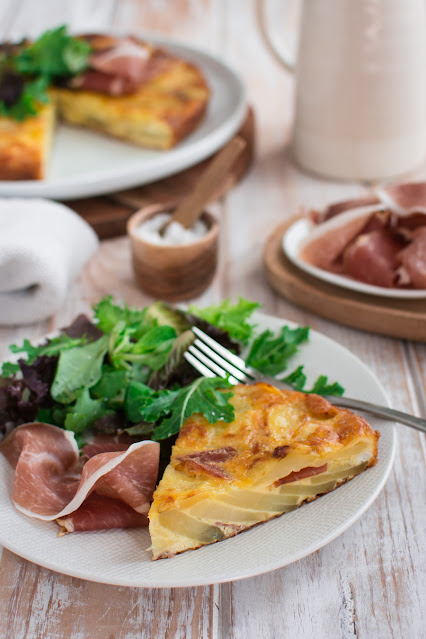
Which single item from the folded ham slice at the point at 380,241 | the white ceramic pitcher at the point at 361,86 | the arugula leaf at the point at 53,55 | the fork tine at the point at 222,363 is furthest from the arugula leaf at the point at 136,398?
the arugula leaf at the point at 53,55

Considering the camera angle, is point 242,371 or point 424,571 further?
point 242,371

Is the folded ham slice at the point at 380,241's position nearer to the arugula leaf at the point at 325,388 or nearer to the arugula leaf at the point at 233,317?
the arugula leaf at the point at 233,317

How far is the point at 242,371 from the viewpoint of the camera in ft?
7.70

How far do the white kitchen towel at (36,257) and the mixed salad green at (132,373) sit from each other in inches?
18.8

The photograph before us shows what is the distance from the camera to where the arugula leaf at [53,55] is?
433cm

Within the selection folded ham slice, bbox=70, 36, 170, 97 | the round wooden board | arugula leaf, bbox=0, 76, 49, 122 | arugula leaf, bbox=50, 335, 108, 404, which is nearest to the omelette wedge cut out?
arugula leaf, bbox=50, 335, 108, 404

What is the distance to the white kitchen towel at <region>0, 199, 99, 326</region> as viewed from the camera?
2871 mm

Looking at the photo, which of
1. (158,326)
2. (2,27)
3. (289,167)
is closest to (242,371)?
(158,326)

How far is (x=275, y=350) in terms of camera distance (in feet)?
8.03

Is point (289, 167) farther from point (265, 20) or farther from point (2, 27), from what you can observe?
point (2, 27)

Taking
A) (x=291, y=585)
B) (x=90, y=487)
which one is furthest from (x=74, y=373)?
(x=291, y=585)

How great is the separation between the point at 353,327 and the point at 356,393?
0.74m

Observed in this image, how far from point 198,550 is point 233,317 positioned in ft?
3.29

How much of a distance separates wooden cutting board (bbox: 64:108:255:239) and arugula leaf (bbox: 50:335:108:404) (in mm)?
1420
